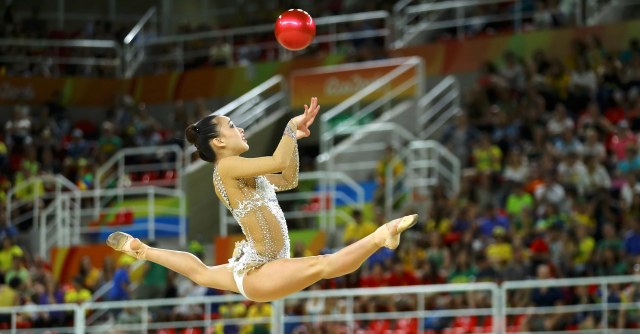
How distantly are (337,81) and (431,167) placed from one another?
8.82 feet

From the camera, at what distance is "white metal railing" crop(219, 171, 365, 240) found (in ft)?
55.3

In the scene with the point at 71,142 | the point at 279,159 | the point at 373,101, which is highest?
the point at 373,101

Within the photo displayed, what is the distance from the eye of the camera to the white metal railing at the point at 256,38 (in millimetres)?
21703

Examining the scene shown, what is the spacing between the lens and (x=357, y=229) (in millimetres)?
15758

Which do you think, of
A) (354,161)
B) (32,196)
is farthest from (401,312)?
(32,196)

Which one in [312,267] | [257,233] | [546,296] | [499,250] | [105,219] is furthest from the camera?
[105,219]

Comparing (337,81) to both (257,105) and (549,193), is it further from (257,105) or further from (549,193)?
(549,193)

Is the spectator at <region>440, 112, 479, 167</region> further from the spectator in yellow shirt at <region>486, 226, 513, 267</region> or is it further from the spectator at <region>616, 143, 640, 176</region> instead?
the spectator in yellow shirt at <region>486, 226, 513, 267</region>

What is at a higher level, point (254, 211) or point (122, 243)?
point (254, 211)

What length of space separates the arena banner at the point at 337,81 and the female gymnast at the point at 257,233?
11.1 m

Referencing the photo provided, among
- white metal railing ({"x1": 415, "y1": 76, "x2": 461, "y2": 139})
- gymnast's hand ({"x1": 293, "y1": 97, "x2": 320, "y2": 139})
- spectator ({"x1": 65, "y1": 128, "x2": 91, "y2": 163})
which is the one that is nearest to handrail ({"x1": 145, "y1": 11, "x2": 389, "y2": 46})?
white metal railing ({"x1": 415, "y1": 76, "x2": 461, "y2": 139})

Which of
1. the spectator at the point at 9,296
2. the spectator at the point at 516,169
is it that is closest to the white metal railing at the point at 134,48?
the spectator at the point at 9,296

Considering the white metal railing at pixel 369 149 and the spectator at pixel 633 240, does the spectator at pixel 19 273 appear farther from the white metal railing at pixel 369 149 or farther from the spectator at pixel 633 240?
the spectator at pixel 633 240

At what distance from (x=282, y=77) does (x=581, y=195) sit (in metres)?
7.43
